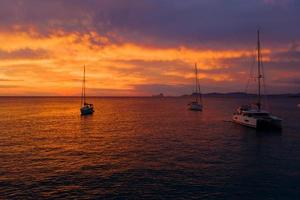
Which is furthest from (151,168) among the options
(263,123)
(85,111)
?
(85,111)

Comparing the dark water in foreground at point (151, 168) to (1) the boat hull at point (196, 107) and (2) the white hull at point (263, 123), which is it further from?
(1) the boat hull at point (196, 107)

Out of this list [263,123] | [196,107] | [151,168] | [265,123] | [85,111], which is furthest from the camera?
[196,107]

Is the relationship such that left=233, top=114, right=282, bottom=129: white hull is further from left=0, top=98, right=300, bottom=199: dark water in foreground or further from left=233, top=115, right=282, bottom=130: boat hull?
left=0, top=98, right=300, bottom=199: dark water in foreground

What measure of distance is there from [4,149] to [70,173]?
1803 centimetres

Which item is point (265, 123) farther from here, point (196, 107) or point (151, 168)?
point (196, 107)

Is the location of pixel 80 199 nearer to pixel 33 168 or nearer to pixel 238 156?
pixel 33 168

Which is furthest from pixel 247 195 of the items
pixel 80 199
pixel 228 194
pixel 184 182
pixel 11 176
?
pixel 11 176

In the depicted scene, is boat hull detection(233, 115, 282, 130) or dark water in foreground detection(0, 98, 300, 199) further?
boat hull detection(233, 115, 282, 130)

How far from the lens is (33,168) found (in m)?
30.9

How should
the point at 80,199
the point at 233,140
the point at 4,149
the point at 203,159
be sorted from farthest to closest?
the point at 233,140 → the point at 4,149 → the point at 203,159 → the point at 80,199

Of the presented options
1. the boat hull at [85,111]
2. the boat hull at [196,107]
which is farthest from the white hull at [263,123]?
the boat hull at [196,107]

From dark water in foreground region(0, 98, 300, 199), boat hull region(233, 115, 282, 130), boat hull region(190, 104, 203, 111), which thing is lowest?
dark water in foreground region(0, 98, 300, 199)

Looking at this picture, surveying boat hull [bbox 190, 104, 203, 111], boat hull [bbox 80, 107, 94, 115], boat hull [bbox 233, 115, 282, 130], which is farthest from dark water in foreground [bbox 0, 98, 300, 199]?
boat hull [bbox 190, 104, 203, 111]

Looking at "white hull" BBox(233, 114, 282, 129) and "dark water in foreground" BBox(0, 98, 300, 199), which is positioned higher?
"white hull" BBox(233, 114, 282, 129)
